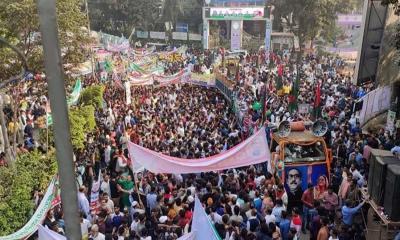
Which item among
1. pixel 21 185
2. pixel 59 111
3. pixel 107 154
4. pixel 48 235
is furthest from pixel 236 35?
pixel 59 111

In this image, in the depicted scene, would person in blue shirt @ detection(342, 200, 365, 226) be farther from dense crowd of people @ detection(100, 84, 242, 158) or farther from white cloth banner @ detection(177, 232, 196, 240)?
dense crowd of people @ detection(100, 84, 242, 158)

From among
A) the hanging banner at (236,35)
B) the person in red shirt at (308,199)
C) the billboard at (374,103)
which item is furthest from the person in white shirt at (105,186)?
the hanging banner at (236,35)

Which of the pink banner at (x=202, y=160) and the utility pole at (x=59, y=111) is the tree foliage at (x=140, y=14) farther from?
the utility pole at (x=59, y=111)

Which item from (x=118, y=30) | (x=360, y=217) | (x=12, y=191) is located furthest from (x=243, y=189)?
(x=118, y=30)

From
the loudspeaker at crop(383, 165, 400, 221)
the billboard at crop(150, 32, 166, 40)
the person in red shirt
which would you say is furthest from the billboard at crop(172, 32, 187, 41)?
the loudspeaker at crop(383, 165, 400, 221)

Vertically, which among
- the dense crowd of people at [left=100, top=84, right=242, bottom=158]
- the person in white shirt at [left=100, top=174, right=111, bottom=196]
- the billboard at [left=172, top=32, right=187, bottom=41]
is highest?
the person in white shirt at [left=100, top=174, right=111, bottom=196]

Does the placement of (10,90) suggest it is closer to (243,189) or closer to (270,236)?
(243,189)
